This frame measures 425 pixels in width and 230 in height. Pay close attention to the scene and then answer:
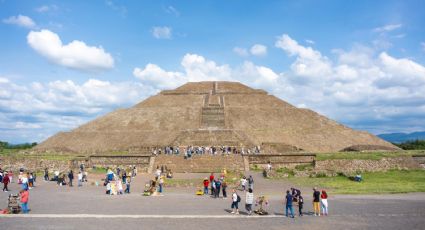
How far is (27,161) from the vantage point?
1401 inches

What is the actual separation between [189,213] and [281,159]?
21.9m

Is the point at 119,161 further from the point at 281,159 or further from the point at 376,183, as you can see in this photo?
the point at 376,183

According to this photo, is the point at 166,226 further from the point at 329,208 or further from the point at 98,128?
the point at 98,128

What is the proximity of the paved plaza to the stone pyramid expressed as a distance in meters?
22.3

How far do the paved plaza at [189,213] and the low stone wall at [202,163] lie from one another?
11.5 m

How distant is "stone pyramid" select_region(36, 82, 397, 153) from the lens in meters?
44.7

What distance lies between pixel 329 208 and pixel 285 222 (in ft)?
12.3

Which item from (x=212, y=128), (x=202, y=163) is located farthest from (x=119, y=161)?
(x=212, y=128)

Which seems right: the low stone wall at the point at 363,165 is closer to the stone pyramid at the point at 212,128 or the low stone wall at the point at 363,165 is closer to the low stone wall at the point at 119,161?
the stone pyramid at the point at 212,128

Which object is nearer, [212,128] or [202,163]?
[202,163]

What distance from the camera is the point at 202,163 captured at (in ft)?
115

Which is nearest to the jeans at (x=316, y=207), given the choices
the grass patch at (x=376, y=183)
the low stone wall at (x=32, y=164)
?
the grass patch at (x=376, y=183)

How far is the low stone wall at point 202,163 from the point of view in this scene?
1346 inches

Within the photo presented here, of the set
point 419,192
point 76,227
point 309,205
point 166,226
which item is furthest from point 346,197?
point 76,227
